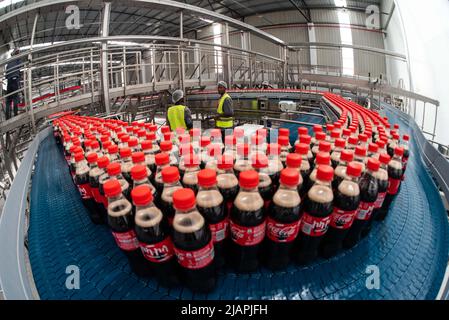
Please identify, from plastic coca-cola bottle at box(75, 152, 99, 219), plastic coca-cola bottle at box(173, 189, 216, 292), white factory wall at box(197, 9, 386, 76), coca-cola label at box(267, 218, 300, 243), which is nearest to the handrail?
plastic coca-cola bottle at box(75, 152, 99, 219)

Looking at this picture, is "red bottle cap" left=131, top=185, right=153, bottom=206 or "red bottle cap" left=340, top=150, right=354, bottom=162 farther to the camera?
"red bottle cap" left=340, top=150, right=354, bottom=162

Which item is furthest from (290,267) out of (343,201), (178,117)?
(178,117)

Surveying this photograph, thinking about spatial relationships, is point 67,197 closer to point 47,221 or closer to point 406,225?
point 47,221

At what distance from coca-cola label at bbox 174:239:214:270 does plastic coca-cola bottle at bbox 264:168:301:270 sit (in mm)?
202

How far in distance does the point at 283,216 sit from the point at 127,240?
1.59ft

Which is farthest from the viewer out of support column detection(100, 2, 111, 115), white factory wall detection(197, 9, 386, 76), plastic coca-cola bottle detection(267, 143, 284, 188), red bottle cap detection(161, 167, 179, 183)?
white factory wall detection(197, 9, 386, 76)

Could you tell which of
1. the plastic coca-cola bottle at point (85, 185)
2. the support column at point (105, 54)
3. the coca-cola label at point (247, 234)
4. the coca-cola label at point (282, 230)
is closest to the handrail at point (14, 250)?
the plastic coca-cola bottle at point (85, 185)

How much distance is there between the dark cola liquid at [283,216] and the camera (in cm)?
64

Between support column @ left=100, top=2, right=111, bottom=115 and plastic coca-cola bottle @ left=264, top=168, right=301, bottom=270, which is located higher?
support column @ left=100, top=2, right=111, bottom=115

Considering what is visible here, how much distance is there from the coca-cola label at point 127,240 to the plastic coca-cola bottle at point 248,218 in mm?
306

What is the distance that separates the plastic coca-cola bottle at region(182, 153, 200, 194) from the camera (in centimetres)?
81

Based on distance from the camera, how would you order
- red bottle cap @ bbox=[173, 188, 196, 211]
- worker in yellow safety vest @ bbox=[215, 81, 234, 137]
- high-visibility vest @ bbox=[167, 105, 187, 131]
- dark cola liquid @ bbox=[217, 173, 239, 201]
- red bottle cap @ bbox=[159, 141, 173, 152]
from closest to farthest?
red bottle cap @ bbox=[173, 188, 196, 211], dark cola liquid @ bbox=[217, 173, 239, 201], red bottle cap @ bbox=[159, 141, 173, 152], high-visibility vest @ bbox=[167, 105, 187, 131], worker in yellow safety vest @ bbox=[215, 81, 234, 137]

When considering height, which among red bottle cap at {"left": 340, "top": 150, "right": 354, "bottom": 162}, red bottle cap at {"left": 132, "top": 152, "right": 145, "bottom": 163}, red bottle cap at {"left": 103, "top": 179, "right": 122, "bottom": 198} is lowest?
red bottle cap at {"left": 103, "top": 179, "right": 122, "bottom": 198}

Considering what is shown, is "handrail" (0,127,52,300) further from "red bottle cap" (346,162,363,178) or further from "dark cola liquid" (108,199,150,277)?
"red bottle cap" (346,162,363,178)
